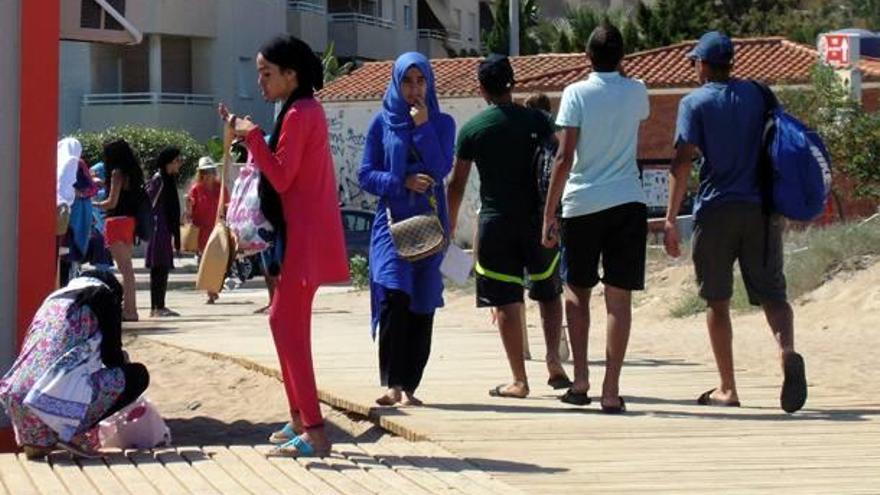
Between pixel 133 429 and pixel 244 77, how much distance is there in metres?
47.7

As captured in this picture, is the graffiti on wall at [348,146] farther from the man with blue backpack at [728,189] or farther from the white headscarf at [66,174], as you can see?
the man with blue backpack at [728,189]

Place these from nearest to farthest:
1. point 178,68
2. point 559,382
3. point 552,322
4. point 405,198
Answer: point 405,198 < point 552,322 < point 559,382 < point 178,68

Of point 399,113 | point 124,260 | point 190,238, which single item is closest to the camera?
point 399,113

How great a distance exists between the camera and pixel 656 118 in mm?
48250

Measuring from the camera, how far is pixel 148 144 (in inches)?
1969

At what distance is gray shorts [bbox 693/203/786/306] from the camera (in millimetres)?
9922

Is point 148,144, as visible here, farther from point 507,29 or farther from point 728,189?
point 728,189

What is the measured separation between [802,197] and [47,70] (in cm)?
399

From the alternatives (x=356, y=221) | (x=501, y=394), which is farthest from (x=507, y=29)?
(x=501, y=394)

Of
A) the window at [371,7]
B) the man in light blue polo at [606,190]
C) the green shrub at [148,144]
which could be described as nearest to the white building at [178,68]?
the green shrub at [148,144]

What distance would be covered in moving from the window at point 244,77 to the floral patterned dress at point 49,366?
4756 centimetres

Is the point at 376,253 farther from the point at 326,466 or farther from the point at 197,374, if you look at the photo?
the point at 197,374

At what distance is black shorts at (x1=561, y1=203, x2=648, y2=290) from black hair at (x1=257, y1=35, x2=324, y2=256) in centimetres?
208

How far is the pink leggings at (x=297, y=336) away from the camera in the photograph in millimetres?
8258
